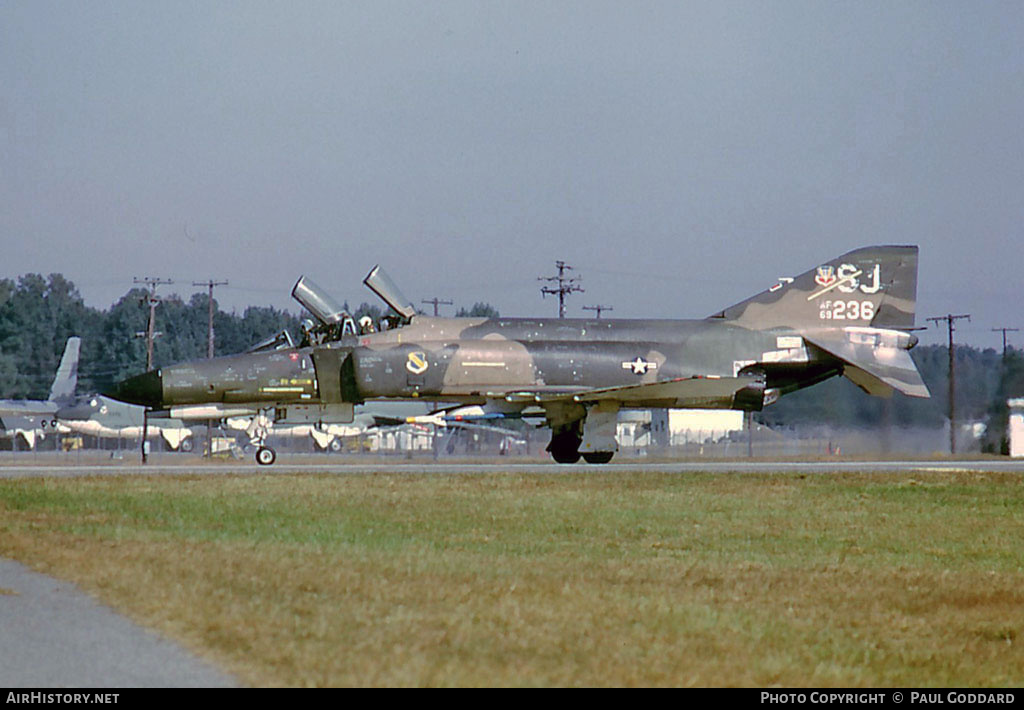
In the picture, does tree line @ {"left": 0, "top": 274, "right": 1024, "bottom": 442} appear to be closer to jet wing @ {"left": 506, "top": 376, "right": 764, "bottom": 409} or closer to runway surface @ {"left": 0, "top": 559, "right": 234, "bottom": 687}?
jet wing @ {"left": 506, "top": 376, "right": 764, "bottom": 409}

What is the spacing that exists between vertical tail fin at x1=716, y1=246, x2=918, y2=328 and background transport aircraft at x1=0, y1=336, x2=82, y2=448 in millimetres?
41517

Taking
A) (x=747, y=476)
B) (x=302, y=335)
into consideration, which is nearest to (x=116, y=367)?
(x=302, y=335)

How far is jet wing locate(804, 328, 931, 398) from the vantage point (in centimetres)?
2719

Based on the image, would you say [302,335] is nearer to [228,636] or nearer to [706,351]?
[706,351]

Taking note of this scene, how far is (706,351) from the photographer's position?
90.0 ft

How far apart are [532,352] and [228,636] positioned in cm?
2049

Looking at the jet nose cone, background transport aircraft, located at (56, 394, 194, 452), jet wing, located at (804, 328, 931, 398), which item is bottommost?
background transport aircraft, located at (56, 394, 194, 452)

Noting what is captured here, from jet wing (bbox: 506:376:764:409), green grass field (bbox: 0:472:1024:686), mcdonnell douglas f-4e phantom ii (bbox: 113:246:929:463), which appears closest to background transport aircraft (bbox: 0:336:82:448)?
mcdonnell douglas f-4e phantom ii (bbox: 113:246:929:463)

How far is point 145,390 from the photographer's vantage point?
26.4m

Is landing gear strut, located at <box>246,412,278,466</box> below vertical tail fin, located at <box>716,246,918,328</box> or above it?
below

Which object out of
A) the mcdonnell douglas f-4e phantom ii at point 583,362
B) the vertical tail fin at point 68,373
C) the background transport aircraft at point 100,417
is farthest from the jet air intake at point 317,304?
the vertical tail fin at point 68,373

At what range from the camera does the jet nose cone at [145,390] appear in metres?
26.3

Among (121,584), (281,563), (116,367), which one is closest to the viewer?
(121,584)
